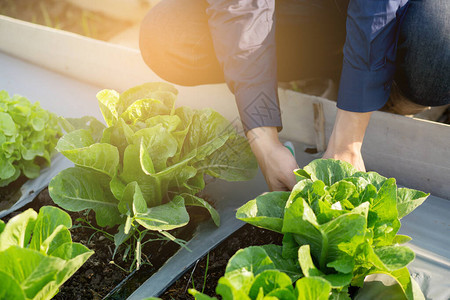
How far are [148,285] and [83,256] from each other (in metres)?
0.32

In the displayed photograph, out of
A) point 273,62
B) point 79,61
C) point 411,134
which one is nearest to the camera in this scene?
point 273,62

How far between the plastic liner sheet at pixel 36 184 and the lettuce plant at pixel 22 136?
0.09 feet

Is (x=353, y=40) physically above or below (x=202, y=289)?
above

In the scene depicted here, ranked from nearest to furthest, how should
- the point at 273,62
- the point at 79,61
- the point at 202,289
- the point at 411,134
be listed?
the point at 202,289 < the point at 273,62 < the point at 411,134 < the point at 79,61

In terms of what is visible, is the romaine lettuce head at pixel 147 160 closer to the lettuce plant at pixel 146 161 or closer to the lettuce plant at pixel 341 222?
the lettuce plant at pixel 146 161

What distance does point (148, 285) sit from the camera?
1104 millimetres

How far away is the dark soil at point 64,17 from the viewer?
2943 mm

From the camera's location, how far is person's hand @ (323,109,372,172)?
1193 millimetres

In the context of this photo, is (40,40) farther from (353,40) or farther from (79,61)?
(353,40)

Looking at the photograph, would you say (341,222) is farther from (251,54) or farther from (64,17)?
(64,17)

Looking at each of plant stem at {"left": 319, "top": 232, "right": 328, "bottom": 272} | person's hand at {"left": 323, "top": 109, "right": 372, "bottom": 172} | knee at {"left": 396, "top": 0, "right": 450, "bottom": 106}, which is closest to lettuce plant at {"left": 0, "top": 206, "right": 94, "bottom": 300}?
plant stem at {"left": 319, "top": 232, "right": 328, "bottom": 272}

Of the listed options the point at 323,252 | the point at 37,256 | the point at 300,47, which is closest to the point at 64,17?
the point at 300,47

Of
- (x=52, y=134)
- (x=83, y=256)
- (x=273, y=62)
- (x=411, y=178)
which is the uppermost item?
(x=273, y=62)

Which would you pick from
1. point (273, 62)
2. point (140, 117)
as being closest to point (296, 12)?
point (273, 62)
